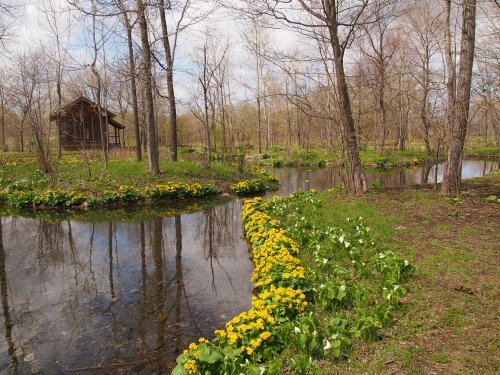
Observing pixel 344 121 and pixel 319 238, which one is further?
pixel 344 121

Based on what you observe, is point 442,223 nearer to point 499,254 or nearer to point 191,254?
point 499,254

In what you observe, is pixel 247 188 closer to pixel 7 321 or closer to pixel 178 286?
pixel 178 286

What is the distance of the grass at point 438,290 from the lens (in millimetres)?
3656

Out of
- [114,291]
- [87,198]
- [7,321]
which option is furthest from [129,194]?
[7,321]

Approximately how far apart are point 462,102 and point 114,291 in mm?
9737

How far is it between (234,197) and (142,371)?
37.7ft

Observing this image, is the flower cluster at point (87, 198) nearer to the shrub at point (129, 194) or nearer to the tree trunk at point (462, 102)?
the shrub at point (129, 194)

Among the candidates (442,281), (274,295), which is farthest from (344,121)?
(274,295)

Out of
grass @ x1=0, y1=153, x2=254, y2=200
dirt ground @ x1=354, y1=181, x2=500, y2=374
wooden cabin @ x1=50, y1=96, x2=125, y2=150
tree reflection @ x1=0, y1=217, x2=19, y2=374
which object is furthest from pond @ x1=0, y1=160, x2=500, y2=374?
wooden cabin @ x1=50, y1=96, x2=125, y2=150

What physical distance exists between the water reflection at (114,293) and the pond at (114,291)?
0.02 metres

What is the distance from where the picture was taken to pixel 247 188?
16156mm

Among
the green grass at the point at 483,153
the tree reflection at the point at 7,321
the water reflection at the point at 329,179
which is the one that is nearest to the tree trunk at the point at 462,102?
the water reflection at the point at 329,179

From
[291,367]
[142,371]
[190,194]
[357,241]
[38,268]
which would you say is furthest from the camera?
[190,194]

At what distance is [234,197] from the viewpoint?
1567 centimetres
